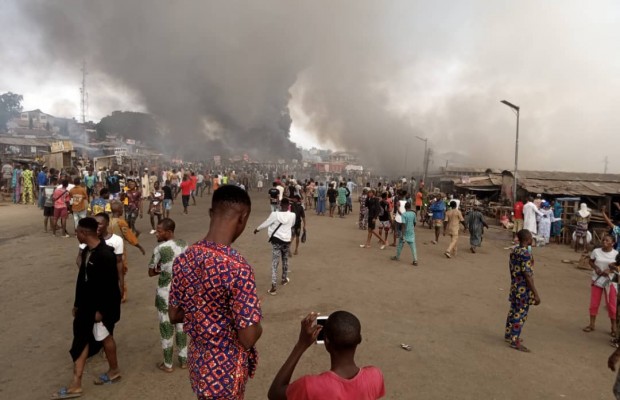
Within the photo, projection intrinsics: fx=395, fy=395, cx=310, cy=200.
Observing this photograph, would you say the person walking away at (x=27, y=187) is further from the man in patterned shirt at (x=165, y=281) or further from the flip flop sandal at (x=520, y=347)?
the flip flop sandal at (x=520, y=347)

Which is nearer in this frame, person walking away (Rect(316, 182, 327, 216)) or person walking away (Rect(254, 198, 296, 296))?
person walking away (Rect(254, 198, 296, 296))

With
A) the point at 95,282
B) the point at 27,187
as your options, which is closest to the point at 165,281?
the point at 95,282

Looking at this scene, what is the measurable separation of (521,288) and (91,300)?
4641mm

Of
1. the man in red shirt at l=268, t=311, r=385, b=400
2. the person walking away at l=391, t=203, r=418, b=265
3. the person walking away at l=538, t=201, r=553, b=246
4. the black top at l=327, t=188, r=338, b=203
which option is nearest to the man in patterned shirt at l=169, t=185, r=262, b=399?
the man in red shirt at l=268, t=311, r=385, b=400

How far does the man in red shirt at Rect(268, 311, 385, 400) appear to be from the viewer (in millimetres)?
1675

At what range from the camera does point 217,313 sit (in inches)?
73.2

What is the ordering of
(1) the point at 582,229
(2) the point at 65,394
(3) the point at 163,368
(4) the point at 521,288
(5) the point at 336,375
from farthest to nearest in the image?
(1) the point at 582,229 → (4) the point at 521,288 → (3) the point at 163,368 → (2) the point at 65,394 → (5) the point at 336,375

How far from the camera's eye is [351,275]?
7887 millimetres

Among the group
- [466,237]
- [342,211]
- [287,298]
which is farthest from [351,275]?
[342,211]

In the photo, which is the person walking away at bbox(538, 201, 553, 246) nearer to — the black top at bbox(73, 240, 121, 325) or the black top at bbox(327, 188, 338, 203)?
the black top at bbox(327, 188, 338, 203)

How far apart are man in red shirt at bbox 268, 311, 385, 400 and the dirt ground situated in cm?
209

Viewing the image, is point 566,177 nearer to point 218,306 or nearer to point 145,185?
point 145,185

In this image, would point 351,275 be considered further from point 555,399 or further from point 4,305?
point 4,305

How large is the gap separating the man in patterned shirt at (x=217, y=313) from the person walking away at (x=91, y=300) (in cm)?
179
